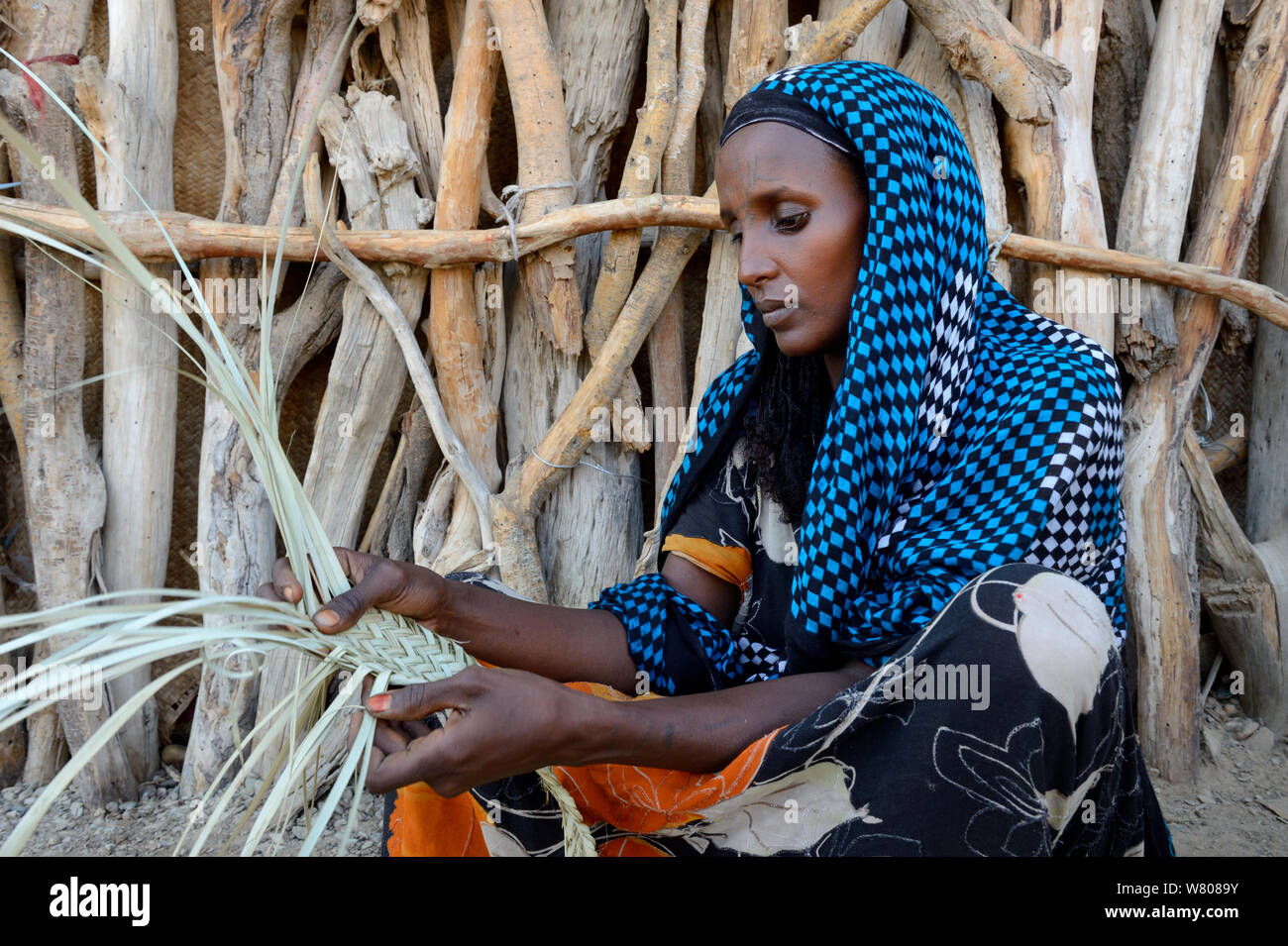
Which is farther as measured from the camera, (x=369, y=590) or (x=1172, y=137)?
(x=1172, y=137)

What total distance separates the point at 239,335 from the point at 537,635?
1.45 metres

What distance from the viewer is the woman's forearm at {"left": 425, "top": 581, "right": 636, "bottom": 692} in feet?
5.33

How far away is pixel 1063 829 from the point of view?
1375 mm

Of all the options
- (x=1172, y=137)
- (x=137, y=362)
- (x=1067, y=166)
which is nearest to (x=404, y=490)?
(x=137, y=362)

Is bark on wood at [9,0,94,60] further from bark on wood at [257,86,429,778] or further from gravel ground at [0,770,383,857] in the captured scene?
gravel ground at [0,770,383,857]

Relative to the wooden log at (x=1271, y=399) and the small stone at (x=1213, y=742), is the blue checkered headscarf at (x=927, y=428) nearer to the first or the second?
the small stone at (x=1213, y=742)

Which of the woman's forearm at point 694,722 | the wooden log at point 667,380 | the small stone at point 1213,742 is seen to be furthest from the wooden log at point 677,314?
the small stone at point 1213,742

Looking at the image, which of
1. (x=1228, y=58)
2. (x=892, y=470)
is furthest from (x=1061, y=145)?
(x=892, y=470)

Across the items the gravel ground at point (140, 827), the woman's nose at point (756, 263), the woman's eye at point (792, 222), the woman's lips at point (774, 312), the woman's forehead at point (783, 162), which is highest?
the woman's forehead at point (783, 162)

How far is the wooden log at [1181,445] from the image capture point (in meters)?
2.53

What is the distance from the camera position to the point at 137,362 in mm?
2609

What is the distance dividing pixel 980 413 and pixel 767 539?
493 millimetres

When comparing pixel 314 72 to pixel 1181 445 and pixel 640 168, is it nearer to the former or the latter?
pixel 640 168

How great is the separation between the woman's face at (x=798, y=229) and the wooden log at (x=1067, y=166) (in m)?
1.16
